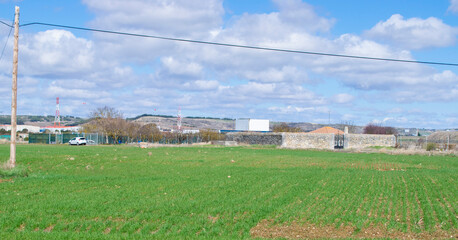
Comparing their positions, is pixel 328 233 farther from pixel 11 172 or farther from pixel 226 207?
pixel 11 172

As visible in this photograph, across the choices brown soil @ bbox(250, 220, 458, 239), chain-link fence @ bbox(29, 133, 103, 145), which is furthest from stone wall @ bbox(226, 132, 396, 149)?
brown soil @ bbox(250, 220, 458, 239)

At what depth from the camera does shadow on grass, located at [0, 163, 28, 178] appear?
2186 centimetres

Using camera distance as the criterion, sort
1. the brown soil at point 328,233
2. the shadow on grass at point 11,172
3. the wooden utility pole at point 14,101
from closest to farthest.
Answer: the brown soil at point 328,233, the shadow on grass at point 11,172, the wooden utility pole at point 14,101

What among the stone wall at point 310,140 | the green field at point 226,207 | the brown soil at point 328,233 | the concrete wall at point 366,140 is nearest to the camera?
the brown soil at point 328,233

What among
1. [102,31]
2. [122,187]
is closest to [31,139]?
[102,31]

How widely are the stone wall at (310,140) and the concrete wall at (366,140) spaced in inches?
136

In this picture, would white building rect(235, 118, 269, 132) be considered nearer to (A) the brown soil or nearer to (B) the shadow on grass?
(B) the shadow on grass

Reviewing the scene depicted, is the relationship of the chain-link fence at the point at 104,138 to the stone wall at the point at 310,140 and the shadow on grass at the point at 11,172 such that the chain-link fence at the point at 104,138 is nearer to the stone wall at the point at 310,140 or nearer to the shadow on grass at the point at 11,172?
the stone wall at the point at 310,140

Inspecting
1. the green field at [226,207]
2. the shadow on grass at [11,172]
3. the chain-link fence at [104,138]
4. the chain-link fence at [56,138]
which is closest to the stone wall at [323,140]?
the chain-link fence at [104,138]

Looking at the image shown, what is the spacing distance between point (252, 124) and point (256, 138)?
3155cm

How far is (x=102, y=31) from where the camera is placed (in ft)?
82.6

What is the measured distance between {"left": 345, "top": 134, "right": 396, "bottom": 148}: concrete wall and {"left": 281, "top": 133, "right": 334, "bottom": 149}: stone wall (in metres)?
3.45

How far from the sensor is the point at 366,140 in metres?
76.1

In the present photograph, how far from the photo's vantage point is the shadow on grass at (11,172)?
861 inches
